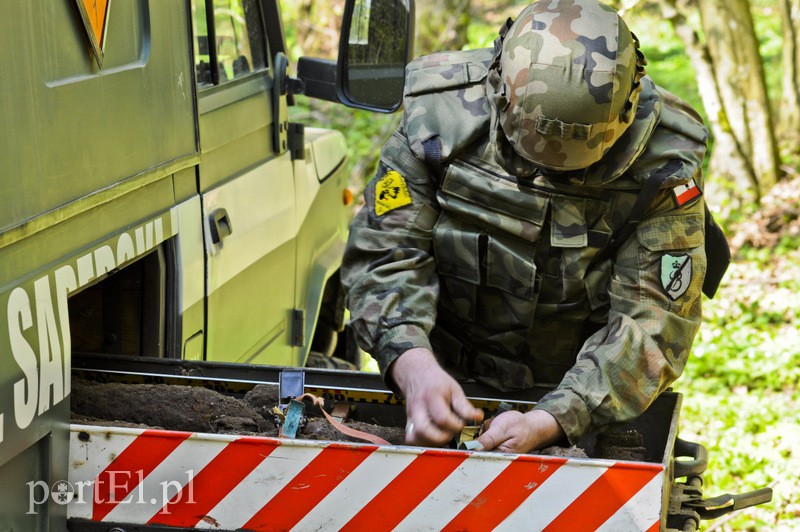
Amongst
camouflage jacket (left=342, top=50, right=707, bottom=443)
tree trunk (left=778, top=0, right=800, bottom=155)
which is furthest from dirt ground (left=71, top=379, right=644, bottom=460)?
tree trunk (left=778, top=0, right=800, bottom=155)

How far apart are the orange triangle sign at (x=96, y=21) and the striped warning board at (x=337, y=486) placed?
0.77 m

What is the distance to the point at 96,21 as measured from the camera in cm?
210

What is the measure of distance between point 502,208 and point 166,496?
1.16m

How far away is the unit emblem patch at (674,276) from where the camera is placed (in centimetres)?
251

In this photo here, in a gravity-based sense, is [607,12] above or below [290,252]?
above

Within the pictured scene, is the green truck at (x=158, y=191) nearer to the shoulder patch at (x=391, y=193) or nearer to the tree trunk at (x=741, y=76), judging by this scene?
the shoulder patch at (x=391, y=193)

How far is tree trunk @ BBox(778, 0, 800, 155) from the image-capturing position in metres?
8.11

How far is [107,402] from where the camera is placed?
2248mm

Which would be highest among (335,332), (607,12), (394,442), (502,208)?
(607,12)

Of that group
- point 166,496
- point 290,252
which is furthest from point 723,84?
point 166,496

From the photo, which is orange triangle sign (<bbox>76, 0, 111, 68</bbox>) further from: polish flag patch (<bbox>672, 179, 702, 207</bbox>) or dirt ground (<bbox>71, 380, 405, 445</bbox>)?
polish flag patch (<bbox>672, 179, 702, 207</bbox>)

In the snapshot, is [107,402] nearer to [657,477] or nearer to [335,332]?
[657,477]

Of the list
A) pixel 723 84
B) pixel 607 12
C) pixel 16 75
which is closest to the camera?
pixel 16 75

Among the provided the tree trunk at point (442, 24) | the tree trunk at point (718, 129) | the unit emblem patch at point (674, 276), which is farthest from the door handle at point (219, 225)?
the tree trunk at point (442, 24)
